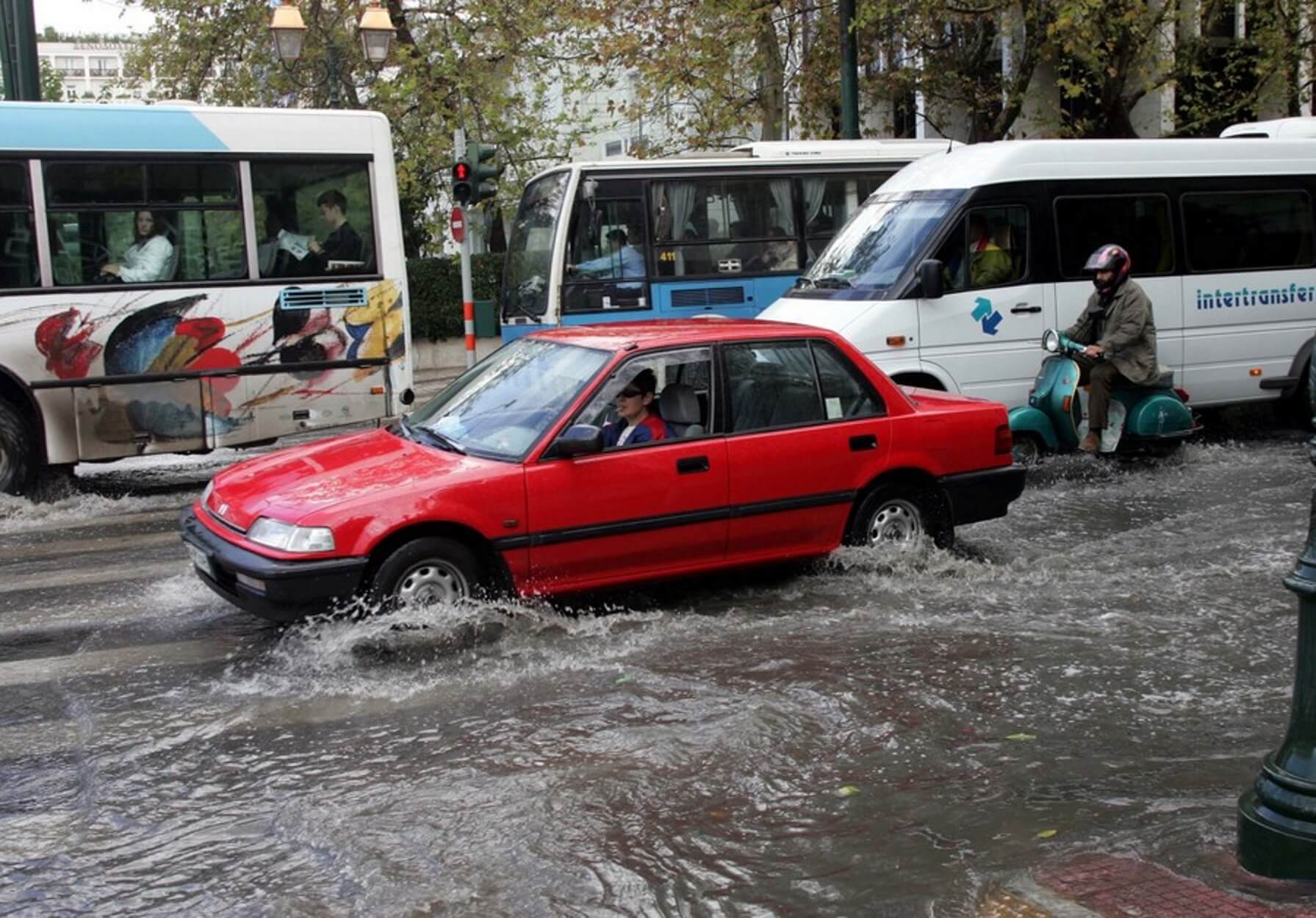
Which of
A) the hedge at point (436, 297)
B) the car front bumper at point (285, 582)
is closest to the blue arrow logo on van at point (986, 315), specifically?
the car front bumper at point (285, 582)

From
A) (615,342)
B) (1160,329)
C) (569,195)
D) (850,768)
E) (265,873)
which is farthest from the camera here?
(569,195)

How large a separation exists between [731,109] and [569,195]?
8377mm

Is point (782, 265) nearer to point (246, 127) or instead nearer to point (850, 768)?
point (246, 127)

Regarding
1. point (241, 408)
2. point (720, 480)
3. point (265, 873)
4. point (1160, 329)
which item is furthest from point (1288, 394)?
point (265, 873)

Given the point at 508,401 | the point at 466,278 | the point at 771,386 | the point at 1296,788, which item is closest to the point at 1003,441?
the point at 771,386

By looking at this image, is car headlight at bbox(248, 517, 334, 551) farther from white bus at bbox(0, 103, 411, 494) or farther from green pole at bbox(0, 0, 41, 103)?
green pole at bbox(0, 0, 41, 103)

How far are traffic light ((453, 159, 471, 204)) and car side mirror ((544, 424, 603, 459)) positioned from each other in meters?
11.5

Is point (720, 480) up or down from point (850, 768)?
up

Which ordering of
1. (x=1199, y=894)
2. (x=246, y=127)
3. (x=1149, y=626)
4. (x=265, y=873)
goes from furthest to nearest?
1. (x=246, y=127)
2. (x=1149, y=626)
3. (x=265, y=873)
4. (x=1199, y=894)

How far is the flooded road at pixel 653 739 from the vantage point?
15.3ft

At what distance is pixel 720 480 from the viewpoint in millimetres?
7871

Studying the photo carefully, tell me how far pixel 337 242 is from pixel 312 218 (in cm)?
30

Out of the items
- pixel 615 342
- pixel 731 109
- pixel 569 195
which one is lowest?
pixel 615 342

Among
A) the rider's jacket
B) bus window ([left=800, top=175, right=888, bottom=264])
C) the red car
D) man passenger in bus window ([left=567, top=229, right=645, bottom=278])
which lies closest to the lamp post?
man passenger in bus window ([left=567, top=229, right=645, bottom=278])
